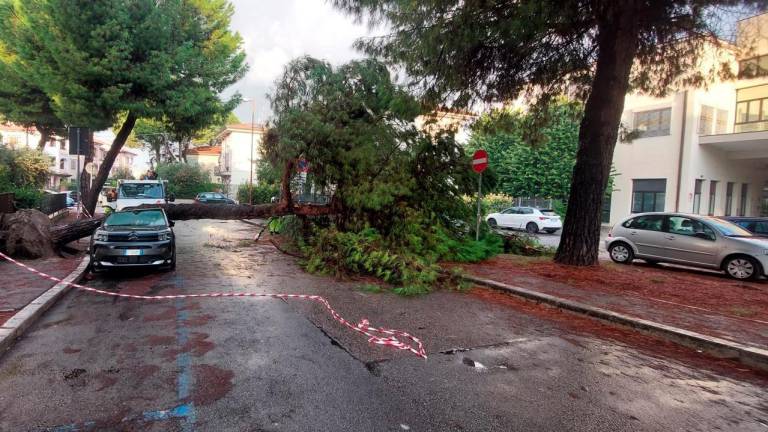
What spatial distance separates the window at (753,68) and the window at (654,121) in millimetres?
18667

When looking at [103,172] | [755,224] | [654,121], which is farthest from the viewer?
[654,121]

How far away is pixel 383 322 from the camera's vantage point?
6.37 metres

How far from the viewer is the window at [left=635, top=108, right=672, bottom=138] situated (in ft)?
92.0

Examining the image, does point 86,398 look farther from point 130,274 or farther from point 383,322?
point 130,274

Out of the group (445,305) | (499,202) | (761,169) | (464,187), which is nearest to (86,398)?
(445,305)

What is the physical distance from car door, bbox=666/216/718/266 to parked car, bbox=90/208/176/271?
1172 centimetres

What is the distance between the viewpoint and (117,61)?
52.1 feet

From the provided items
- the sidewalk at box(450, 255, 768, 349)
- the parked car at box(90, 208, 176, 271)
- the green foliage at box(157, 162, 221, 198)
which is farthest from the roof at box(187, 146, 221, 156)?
the sidewalk at box(450, 255, 768, 349)

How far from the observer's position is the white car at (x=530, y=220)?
25906mm

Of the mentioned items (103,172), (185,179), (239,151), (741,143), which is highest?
(239,151)

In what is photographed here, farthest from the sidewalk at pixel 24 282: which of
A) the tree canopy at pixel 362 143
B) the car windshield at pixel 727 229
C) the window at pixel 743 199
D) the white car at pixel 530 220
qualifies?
the window at pixel 743 199

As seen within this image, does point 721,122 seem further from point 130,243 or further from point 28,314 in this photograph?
point 28,314

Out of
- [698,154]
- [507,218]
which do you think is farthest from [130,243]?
[698,154]

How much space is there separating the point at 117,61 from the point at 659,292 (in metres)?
17.3
